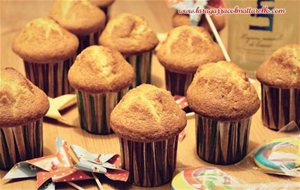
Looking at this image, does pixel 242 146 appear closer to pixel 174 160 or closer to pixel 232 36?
pixel 174 160

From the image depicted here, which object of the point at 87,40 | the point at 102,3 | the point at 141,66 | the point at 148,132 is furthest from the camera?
the point at 102,3

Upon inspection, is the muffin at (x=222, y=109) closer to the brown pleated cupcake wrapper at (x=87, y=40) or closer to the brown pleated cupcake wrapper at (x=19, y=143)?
the brown pleated cupcake wrapper at (x=19, y=143)

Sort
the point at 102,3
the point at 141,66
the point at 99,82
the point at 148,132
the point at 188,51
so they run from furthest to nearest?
the point at 102,3 → the point at 141,66 → the point at 188,51 → the point at 99,82 → the point at 148,132

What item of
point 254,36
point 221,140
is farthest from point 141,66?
point 221,140

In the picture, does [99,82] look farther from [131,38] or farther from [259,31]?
[259,31]

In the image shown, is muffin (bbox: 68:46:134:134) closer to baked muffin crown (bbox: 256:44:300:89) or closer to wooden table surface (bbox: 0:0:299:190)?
wooden table surface (bbox: 0:0:299:190)

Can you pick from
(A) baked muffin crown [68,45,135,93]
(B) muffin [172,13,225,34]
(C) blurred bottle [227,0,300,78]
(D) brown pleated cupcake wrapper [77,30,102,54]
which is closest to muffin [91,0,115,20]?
(D) brown pleated cupcake wrapper [77,30,102,54]
